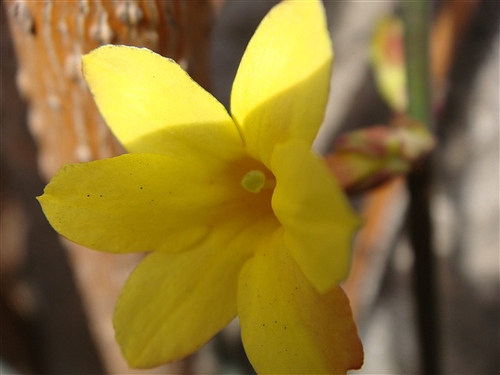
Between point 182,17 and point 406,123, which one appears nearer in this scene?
point 182,17

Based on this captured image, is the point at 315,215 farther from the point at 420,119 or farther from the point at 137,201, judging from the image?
the point at 420,119

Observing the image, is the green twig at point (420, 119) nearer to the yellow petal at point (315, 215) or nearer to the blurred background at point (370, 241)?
the blurred background at point (370, 241)

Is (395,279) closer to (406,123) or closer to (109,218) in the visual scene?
(406,123)

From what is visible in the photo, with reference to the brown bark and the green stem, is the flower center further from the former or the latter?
the green stem

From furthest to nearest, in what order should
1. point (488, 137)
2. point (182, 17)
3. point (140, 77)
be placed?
point (488, 137) → point (182, 17) → point (140, 77)

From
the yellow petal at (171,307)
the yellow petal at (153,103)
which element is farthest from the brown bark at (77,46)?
the yellow petal at (171,307)

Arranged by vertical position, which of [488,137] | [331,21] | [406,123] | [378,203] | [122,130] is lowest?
[378,203]

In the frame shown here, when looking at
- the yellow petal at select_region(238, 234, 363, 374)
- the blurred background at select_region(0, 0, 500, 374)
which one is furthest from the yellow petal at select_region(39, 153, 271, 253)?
the blurred background at select_region(0, 0, 500, 374)

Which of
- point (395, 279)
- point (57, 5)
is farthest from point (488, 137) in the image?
point (57, 5)
